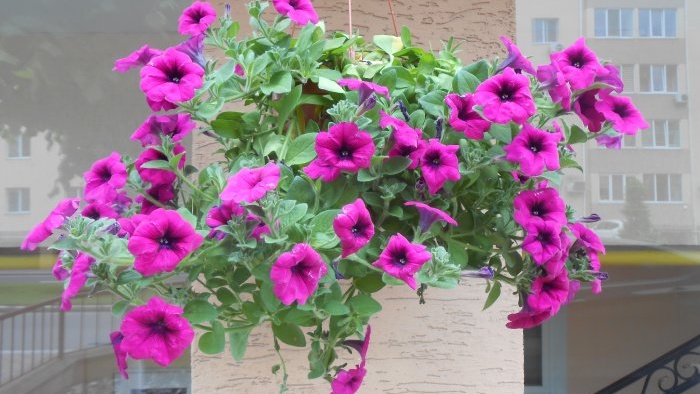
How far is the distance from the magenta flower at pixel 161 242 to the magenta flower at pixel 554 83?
470 millimetres

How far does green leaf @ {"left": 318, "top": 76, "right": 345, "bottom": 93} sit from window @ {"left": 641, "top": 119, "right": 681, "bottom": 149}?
3727 millimetres

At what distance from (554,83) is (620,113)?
4.5 inches

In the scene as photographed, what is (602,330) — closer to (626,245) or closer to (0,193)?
(626,245)

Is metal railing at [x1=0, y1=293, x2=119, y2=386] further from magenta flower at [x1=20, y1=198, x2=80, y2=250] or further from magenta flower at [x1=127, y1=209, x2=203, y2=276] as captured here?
magenta flower at [x1=127, y1=209, x2=203, y2=276]

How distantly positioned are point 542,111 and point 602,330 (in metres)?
4.61

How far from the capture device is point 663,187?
169 inches

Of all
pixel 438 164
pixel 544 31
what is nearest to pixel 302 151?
pixel 438 164

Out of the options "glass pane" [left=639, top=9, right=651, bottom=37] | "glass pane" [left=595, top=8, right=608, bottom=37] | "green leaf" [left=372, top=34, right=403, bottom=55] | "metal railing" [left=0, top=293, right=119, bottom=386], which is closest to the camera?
"green leaf" [left=372, top=34, right=403, bottom=55]

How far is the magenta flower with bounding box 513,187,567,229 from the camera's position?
845 millimetres

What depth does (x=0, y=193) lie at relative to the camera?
3.43 m

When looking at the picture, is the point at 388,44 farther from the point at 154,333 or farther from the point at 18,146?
the point at 18,146

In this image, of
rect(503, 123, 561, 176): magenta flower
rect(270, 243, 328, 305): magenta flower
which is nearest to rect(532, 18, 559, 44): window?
rect(503, 123, 561, 176): magenta flower

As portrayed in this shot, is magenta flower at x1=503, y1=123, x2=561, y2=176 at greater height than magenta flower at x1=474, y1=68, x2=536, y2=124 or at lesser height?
lesser

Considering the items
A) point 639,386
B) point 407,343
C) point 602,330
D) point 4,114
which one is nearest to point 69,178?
point 4,114
